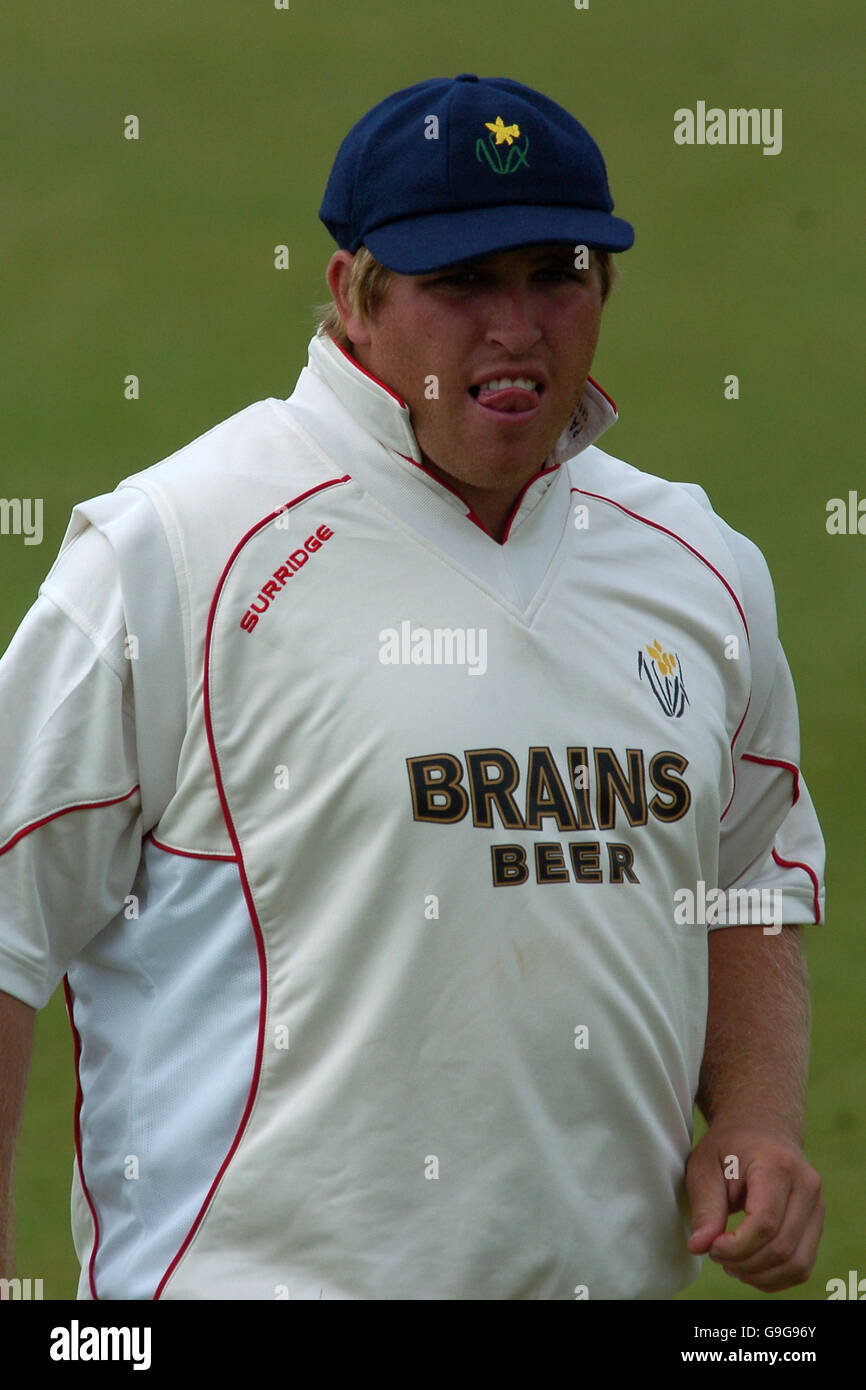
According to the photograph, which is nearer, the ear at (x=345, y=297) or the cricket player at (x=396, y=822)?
the cricket player at (x=396, y=822)

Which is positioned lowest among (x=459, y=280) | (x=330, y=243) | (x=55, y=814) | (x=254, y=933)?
(x=254, y=933)

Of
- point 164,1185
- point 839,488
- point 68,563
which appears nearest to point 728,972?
point 164,1185

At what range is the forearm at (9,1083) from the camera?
6.33ft

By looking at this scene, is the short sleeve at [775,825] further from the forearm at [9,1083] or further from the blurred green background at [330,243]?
the blurred green background at [330,243]

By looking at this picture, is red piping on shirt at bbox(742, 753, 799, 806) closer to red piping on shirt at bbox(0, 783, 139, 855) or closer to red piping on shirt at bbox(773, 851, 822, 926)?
red piping on shirt at bbox(773, 851, 822, 926)

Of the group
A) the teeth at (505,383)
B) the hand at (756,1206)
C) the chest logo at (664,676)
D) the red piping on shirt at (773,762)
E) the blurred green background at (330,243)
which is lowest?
the hand at (756,1206)

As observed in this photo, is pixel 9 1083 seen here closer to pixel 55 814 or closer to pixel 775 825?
pixel 55 814

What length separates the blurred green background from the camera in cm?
786

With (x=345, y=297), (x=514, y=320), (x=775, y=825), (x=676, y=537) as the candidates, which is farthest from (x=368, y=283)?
(x=775, y=825)

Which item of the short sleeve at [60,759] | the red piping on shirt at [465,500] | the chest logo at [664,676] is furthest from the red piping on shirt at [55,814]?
the chest logo at [664,676]

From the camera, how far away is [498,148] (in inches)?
80.9

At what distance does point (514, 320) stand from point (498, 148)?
0.17 m
